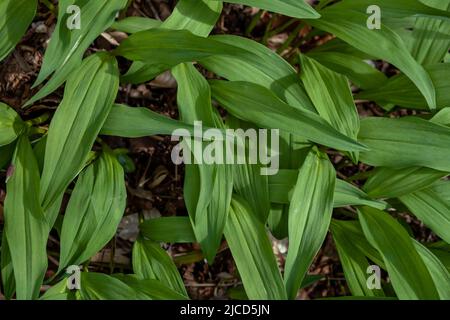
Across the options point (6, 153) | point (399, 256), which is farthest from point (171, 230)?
point (399, 256)

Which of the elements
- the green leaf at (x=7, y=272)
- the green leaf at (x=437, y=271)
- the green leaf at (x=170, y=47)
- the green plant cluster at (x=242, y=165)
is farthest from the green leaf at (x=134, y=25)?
the green leaf at (x=437, y=271)

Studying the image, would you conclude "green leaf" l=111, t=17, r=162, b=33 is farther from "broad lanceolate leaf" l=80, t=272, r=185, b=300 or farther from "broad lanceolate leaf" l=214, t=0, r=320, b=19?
"broad lanceolate leaf" l=80, t=272, r=185, b=300

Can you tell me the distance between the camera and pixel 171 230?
1453 mm

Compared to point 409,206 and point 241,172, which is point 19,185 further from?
point 409,206

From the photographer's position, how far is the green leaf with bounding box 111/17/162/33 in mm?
1439

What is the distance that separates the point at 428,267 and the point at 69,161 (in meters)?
0.86

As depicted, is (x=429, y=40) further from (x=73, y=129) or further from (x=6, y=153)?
(x=6, y=153)

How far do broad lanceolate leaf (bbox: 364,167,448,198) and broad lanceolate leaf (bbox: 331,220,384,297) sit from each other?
142 millimetres

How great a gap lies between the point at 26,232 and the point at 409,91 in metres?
0.98

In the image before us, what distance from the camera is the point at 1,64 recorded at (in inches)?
65.1

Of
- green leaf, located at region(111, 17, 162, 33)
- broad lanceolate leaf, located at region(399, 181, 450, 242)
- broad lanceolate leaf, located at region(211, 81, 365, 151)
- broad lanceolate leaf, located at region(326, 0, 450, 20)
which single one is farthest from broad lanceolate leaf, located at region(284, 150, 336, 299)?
green leaf, located at region(111, 17, 162, 33)

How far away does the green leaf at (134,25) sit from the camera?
1.44 meters
